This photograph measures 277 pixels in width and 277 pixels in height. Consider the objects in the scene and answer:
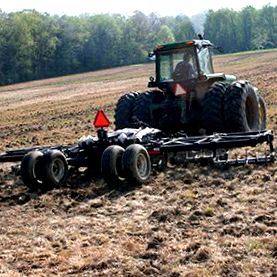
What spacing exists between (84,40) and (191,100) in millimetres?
91127

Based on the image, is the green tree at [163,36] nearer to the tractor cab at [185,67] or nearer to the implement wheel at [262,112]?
the implement wheel at [262,112]

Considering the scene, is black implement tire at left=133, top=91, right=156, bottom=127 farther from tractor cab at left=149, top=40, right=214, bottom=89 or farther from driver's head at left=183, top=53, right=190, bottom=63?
driver's head at left=183, top=53, right=190, bottom=63

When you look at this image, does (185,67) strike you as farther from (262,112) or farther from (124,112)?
(262,112)

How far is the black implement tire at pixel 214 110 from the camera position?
12.4m

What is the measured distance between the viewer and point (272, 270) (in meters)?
5.69

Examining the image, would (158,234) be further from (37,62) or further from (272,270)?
(37,62)

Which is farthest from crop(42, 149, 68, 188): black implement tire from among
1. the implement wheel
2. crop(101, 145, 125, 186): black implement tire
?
the implement wheel

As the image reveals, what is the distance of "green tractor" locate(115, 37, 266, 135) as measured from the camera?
41.1 ft

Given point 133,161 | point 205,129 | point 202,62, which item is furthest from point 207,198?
point 202,62

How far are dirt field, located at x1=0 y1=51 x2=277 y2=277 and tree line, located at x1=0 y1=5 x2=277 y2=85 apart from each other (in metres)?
79.3

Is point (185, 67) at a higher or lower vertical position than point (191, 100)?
higher

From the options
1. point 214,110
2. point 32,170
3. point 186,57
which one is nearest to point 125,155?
point 32,170

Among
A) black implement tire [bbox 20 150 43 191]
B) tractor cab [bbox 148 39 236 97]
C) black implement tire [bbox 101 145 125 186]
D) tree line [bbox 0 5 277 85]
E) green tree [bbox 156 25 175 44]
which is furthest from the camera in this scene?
green tree [bbox 156 25 175 44]

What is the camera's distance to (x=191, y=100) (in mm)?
13070
